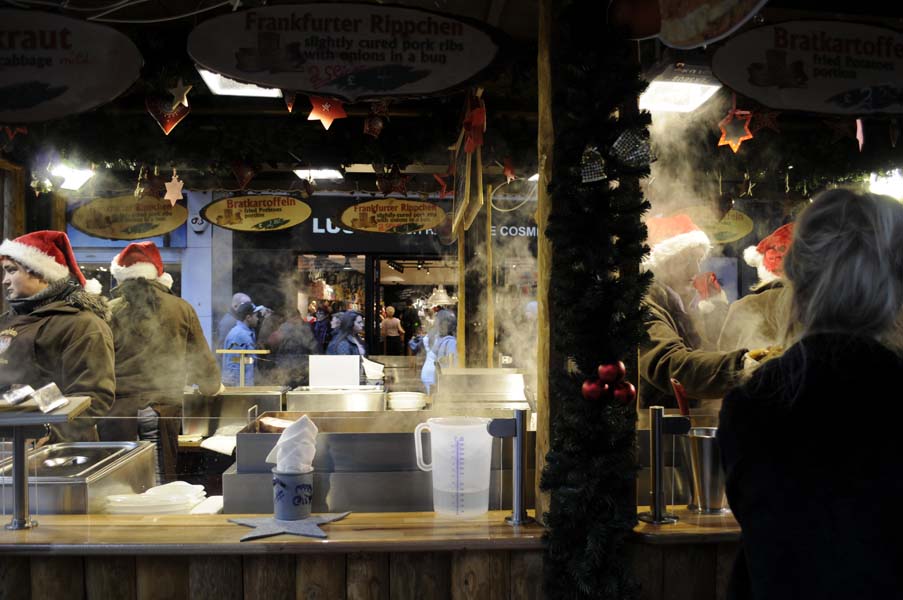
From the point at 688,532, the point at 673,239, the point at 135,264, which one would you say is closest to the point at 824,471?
the point at 688,532

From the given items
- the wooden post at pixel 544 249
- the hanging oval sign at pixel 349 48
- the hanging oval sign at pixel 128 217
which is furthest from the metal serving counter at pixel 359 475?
the hanging oval sign at pixel 128 217

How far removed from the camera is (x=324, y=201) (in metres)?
11.1

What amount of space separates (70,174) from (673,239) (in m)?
4.95

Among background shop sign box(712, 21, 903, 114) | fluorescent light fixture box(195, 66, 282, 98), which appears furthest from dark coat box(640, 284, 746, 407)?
fluorescent light fixture box(195, 66, 282, 98)

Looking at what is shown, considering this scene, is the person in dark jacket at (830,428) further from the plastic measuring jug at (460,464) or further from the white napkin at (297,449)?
the white napkin at (297,449)

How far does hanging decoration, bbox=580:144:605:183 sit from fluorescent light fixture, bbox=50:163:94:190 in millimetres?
5022

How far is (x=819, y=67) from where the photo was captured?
2715 millimetres

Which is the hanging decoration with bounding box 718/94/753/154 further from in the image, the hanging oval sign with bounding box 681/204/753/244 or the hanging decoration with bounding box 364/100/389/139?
the hanging oval sign with bounding box 681/204/753/244

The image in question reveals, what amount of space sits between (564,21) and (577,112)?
1.02ft

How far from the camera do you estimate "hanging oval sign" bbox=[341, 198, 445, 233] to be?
23.3 ft

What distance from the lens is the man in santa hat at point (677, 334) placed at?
9.75ft

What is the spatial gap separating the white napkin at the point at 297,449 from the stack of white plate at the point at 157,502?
0.52 metres

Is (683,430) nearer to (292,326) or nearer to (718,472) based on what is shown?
(718,472)

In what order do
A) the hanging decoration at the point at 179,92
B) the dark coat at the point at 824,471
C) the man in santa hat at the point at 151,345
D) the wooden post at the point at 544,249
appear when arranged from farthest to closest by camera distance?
the man in santa hat at the point at 151,345, the hanging decoration at the point at 179,92, the wooden post at the point at 544,249, the dark coat at the point at 824,471
